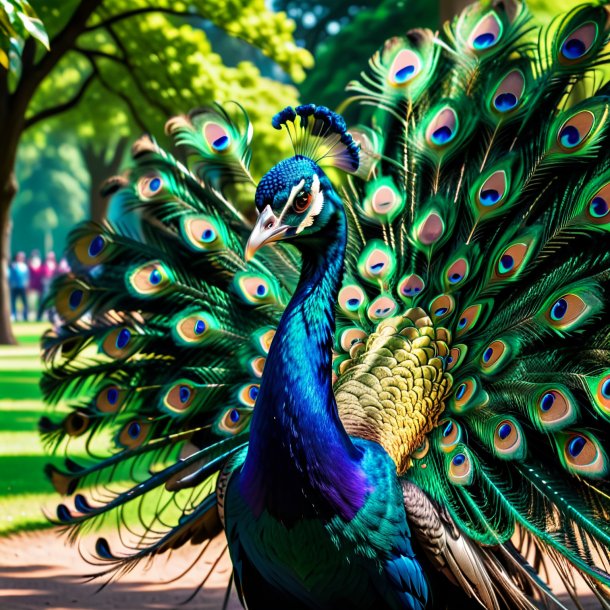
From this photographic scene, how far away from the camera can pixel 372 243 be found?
479cm

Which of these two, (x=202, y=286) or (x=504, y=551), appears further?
(x=202, y=286)

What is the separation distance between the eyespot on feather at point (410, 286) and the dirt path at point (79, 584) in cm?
195

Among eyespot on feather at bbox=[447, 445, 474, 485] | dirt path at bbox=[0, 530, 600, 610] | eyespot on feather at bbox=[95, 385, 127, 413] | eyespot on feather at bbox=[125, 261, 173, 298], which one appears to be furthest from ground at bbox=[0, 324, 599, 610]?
eyespot on feather at bbox=[447, 445, 474, 485]

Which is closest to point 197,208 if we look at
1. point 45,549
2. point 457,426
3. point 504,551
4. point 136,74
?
point 457,426

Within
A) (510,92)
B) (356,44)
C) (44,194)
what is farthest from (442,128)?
(44,194)

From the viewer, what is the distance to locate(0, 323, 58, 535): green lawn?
7.36 m

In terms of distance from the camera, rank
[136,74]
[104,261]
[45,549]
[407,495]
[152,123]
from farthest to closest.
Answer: [152,123], [136,74], [45,549], [104,261], [407,495]

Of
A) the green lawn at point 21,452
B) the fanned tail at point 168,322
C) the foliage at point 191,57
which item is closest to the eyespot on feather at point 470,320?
the fanned tail at point 168,322

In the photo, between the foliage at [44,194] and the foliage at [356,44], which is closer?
the foliage at [356,44]

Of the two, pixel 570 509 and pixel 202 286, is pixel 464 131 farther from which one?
pixel 570 509

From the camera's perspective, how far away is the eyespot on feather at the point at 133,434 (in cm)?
491

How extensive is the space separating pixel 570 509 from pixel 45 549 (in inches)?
152

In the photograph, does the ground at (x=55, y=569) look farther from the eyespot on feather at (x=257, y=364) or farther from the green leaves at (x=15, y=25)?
Answer: the green leaves at (x=15, y=25)

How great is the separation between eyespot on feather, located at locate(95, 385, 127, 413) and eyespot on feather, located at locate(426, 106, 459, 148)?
1.94 m
